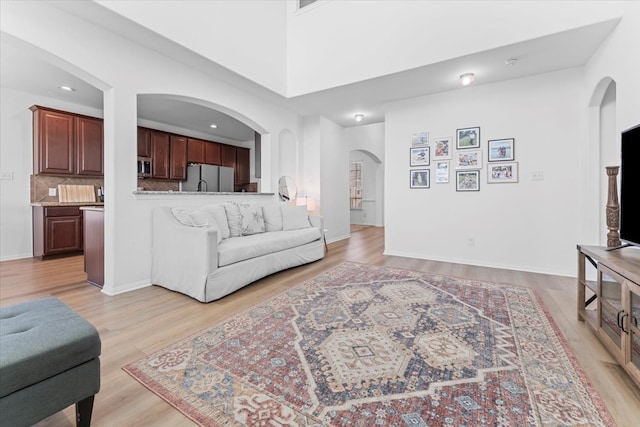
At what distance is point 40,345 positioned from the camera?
1.06 m

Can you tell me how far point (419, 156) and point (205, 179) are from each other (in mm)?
4646

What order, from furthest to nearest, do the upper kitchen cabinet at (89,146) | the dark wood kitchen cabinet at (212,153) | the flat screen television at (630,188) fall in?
the dark wood kitchen cabinet at (212,153) → the upper kitchen cabinet at (89,146) → the flat screen television at (630,188)

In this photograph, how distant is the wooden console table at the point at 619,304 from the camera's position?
4.86ft

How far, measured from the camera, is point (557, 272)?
11.9 ft

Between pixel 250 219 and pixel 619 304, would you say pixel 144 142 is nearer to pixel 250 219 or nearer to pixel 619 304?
pixel 250 219

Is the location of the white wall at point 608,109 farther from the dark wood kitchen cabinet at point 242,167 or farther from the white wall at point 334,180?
the dark wood kitchen cabinet at point 242,167

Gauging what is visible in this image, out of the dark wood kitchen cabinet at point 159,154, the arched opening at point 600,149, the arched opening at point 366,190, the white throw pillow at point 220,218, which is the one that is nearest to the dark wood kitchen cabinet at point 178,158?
the dark wood kitchen cabinet at point 159,154

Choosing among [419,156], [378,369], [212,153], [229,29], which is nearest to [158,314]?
[378,369]

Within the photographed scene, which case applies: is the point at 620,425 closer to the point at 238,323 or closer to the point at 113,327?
the point at 238,323

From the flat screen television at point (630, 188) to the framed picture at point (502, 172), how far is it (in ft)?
6.30

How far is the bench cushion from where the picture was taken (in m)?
0.99

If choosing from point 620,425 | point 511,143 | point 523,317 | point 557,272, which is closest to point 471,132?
point 511,143

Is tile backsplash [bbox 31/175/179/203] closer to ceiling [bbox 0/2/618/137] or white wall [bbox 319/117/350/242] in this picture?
ceiling [bbox 0/2/618/137]

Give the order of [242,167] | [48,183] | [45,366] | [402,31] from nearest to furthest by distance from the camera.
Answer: [45,366] < [402,31] < [48,183] < [242,167]
